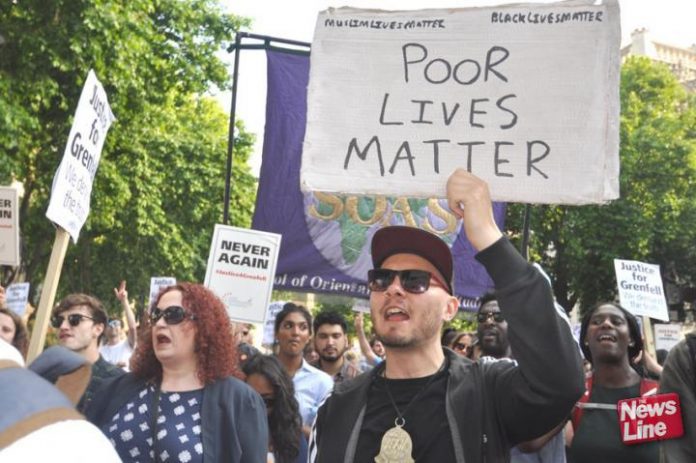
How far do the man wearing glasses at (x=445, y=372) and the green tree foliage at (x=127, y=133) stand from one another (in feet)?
50.5

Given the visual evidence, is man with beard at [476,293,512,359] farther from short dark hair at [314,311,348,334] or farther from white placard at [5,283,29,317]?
white placard at [5,283,29,317]

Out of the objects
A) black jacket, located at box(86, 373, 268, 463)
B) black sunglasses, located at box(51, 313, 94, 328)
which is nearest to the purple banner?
black sunglasses, located at box(51, 313, 94, 328)

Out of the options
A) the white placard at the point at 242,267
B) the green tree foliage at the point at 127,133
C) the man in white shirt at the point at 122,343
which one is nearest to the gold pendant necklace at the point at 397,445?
the white placard at the point at 242,267

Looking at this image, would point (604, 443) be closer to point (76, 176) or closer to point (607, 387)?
point (607, 387)

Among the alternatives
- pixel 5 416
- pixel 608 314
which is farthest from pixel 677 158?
pixel 5 416

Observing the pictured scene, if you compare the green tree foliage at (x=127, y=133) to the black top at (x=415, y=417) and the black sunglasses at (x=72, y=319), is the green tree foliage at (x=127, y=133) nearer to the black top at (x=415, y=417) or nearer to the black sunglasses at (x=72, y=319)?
the black sunglasses at (x=72, y=319)

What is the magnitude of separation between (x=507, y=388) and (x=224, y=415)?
6.68 feet

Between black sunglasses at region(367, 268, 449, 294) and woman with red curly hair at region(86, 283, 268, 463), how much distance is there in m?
1.62

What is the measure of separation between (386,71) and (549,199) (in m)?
0.73

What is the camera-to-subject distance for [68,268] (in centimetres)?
3186

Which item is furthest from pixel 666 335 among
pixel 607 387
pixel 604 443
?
pixel 604 443

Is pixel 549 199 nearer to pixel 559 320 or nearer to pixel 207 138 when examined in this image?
pixel 559 320

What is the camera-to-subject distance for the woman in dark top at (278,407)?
18.7 ft

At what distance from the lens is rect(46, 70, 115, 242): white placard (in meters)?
5.98
